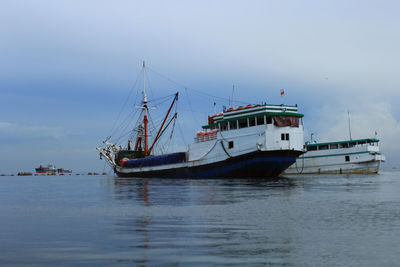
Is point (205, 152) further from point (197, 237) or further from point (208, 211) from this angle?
point (197, 237)

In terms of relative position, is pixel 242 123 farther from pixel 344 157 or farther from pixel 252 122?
pixel 344 157

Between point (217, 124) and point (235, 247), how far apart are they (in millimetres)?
51332

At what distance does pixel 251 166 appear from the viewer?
181 feet

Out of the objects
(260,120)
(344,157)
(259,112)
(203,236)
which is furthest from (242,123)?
(203,236)

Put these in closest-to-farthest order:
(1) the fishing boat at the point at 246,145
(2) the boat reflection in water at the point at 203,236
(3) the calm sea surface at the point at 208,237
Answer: (3) the calm sea surface at the point at 208,237 → (2) the boat reflection in water at the point at 203,236 → (1) the fishing boat at the point at 246,145

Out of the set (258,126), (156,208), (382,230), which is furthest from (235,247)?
(258,126)

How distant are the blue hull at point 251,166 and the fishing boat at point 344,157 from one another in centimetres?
2229

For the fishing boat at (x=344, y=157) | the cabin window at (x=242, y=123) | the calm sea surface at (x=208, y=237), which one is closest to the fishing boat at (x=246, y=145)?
the cabin window at (x=242, y=123)

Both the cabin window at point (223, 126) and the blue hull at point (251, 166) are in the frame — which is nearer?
the blue hull at point (251, 166)

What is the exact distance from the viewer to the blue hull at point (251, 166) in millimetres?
54312

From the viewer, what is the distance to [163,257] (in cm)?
901

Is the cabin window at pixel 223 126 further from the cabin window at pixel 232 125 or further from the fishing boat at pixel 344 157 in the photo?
the fishing boat at pixel 344 157

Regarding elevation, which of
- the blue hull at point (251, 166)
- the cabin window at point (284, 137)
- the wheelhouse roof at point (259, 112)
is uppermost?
the wheelhouse roof at point (259, 112)

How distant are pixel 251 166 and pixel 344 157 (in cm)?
2789
